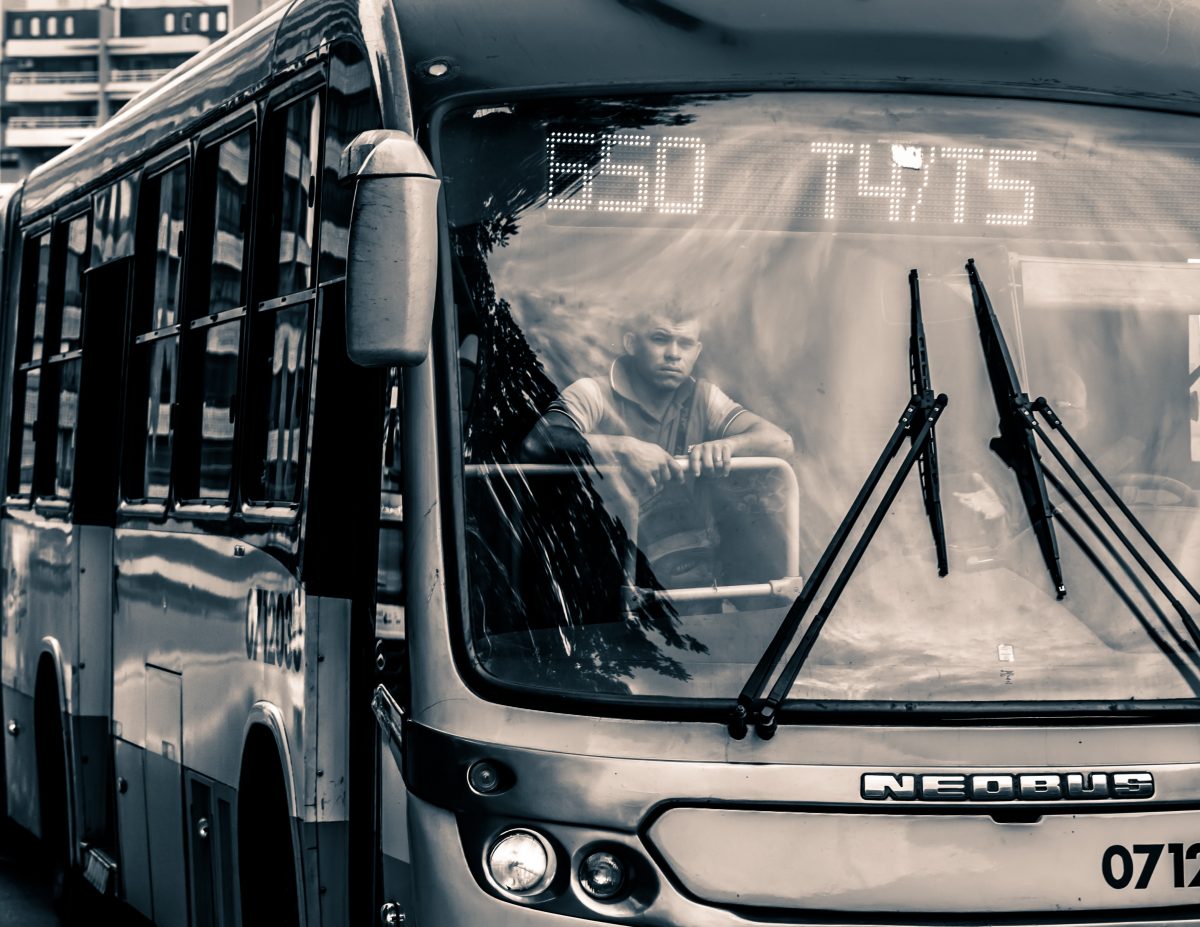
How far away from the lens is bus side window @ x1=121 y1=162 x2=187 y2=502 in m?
7.91

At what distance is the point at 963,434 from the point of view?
509 centimetres

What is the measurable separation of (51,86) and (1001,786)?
478 feet

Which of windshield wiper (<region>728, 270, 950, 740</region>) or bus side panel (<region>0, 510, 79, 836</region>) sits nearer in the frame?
windshield wiper (<region>728, 270, 950, 740</region>)

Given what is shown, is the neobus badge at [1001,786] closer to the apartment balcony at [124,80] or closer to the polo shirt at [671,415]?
the polo shirt at [671,415]

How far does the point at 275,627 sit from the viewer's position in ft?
20.6

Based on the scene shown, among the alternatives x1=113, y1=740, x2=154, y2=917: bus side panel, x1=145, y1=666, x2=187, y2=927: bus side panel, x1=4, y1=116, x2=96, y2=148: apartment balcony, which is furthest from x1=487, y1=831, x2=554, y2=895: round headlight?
x1=4, y1=116, x2=96, y2=148: apartment balcony

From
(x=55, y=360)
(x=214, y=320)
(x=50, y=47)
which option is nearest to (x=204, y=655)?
(x=214, y=320)

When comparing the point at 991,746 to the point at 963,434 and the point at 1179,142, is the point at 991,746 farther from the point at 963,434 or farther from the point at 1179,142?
the point at 1179,142

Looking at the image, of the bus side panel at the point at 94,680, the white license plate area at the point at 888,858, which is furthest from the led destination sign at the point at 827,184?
the bus side panel at the point at 94,680

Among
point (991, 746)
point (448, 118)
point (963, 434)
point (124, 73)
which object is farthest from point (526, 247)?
point (124, 73)

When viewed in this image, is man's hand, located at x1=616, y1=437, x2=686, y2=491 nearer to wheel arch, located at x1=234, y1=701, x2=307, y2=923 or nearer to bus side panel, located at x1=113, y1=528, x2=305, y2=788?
bus side panel, located at x1=113, y1=528, x2=305, y2=788

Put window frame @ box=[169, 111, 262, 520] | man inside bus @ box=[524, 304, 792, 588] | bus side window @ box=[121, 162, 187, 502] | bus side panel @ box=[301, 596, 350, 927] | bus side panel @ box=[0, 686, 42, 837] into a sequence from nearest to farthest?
man inside bus @ box=[524, 304, 792, 588], bus side panel @ box=[301, 596, 350, 927], window frame @ box=[169, 111, 262, 520], bus side window @ box=[121, 162, 187, 502], bus side panel @ box=[0, 686, 42, 837]

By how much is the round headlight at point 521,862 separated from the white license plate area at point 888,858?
24 cm

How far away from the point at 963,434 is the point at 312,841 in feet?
6.49
